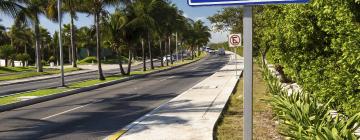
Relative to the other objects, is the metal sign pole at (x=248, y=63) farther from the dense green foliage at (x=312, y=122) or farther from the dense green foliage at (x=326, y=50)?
the dense green foliage at (x=326, y=50)

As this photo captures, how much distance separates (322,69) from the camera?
10.5 metres

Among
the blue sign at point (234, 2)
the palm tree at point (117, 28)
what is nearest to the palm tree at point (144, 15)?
the palm tree at point (117, 28)

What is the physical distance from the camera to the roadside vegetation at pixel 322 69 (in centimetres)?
719

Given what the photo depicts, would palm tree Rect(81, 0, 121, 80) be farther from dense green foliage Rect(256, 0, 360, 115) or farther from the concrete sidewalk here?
dense green foliage Rect(256, 0, 360, 115)

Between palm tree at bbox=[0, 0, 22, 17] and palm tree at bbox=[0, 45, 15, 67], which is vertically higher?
palm tree at bbox=[0, 0, 22, 17]

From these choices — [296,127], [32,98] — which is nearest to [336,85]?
[296,127]

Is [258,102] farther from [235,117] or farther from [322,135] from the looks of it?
[322,135]

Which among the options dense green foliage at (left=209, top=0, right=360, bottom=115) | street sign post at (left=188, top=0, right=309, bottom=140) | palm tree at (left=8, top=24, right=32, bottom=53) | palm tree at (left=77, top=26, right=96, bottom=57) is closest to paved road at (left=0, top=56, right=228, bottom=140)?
dense green foliage at (left=209, top=0, right=360, bottom=115)

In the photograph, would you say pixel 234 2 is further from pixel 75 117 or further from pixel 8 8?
pixel 8 8

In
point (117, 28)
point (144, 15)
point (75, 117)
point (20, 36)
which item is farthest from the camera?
point (20, 36)

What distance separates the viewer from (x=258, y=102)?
1622 centimetres

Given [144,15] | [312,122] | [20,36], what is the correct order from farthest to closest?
[20,36]
[144,15]
[312,122]

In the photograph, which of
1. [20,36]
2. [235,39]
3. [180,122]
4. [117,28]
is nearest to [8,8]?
[180,122]

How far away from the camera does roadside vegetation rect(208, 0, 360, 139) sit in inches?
283
